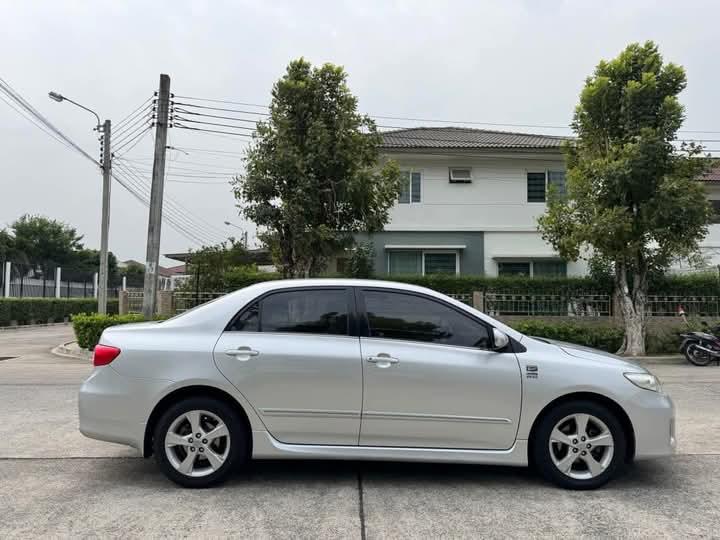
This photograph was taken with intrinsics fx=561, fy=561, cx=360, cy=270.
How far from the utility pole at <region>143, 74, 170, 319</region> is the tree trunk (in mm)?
12062

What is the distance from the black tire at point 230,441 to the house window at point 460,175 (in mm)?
16951

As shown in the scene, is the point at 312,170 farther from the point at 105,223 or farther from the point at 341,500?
the point at 341,500

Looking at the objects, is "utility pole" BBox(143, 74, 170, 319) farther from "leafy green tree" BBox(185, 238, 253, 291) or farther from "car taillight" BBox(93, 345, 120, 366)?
"car taillight" BBox(93, 345, 120, 366)

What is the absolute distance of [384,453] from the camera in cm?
412

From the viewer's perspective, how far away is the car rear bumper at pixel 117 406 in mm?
4148

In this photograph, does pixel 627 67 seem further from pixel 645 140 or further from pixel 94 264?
pixel 94 264

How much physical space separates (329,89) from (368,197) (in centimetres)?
296

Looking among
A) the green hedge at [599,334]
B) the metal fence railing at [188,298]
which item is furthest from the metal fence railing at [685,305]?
the metal fence railing at [188,298]

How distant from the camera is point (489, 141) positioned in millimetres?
20859

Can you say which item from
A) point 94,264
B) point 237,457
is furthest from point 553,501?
point 94,264

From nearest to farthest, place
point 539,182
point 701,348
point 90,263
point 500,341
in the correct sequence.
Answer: point 500,341
point 701,348
point 539,182
point 90,263

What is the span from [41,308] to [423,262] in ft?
66.6

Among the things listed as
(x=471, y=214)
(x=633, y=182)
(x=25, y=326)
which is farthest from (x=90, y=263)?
(x=633, y=182)

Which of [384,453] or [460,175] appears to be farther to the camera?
[460,175]
